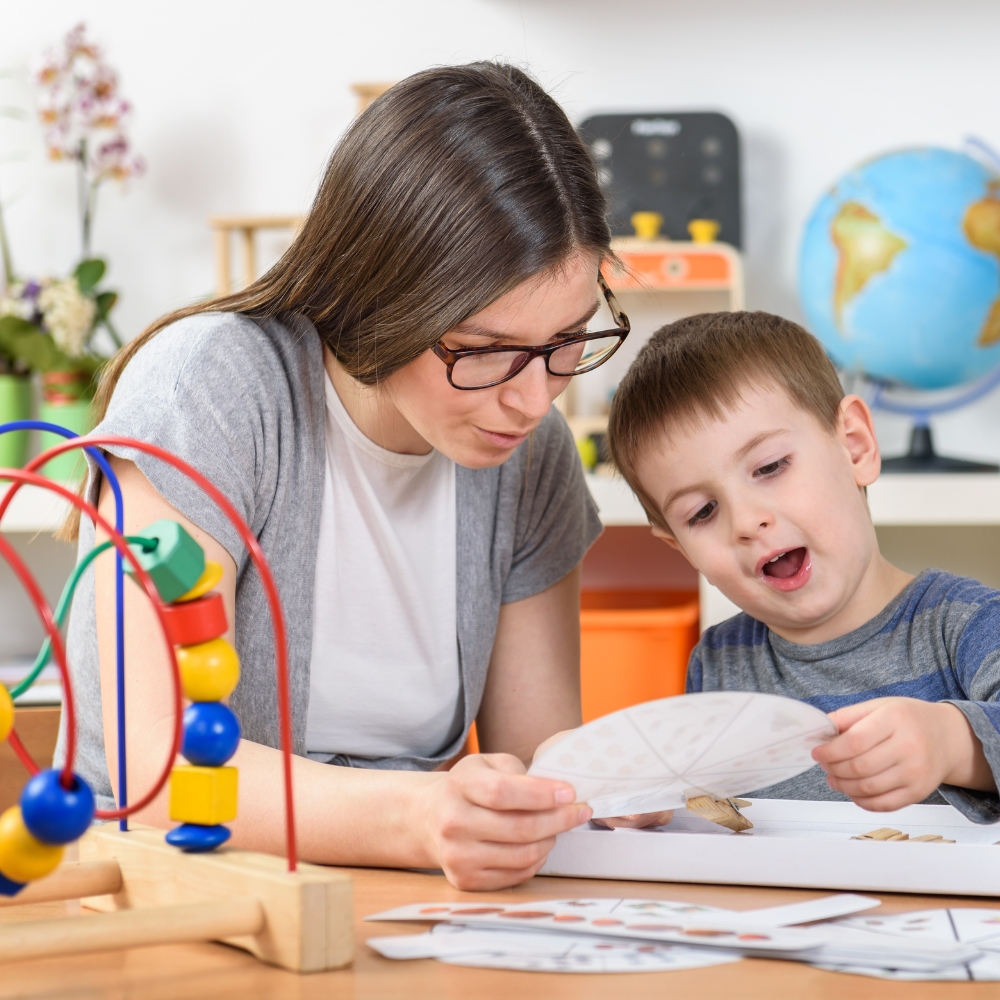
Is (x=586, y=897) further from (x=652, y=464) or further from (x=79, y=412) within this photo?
(x=79, y=412)

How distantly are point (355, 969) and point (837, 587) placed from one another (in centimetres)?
64

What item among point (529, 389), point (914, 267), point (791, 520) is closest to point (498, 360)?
point (529, 389)

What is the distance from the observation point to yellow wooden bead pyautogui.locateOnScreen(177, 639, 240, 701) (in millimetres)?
533

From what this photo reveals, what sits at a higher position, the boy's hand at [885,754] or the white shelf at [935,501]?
the boy's hand at [885,754]

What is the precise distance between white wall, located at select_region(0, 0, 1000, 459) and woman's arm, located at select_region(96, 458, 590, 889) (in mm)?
1555

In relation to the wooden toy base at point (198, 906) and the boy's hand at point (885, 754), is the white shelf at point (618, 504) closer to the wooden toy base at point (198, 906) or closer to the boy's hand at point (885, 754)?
the boy's hand at point (885, 754)

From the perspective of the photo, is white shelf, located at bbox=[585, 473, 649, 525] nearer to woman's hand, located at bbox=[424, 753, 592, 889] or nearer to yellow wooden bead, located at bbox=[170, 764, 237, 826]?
woman's hand, located at bbox=[424, 753, 592, 889]

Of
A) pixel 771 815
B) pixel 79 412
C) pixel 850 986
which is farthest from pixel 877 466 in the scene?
pixel 79 412

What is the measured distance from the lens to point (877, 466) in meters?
1.09

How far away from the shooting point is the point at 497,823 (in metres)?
0.63

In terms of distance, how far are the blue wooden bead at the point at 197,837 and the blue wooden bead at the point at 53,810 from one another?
0.11m

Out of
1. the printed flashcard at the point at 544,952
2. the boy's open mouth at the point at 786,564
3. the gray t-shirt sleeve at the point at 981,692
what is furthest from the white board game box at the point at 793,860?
the boy's open mouth at the point at 786,564

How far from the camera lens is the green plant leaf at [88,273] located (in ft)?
7.19

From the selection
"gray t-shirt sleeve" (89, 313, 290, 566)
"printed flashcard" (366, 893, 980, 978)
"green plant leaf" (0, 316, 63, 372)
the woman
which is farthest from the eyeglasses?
"green plant leaf" (0, 316, 63, 372)
